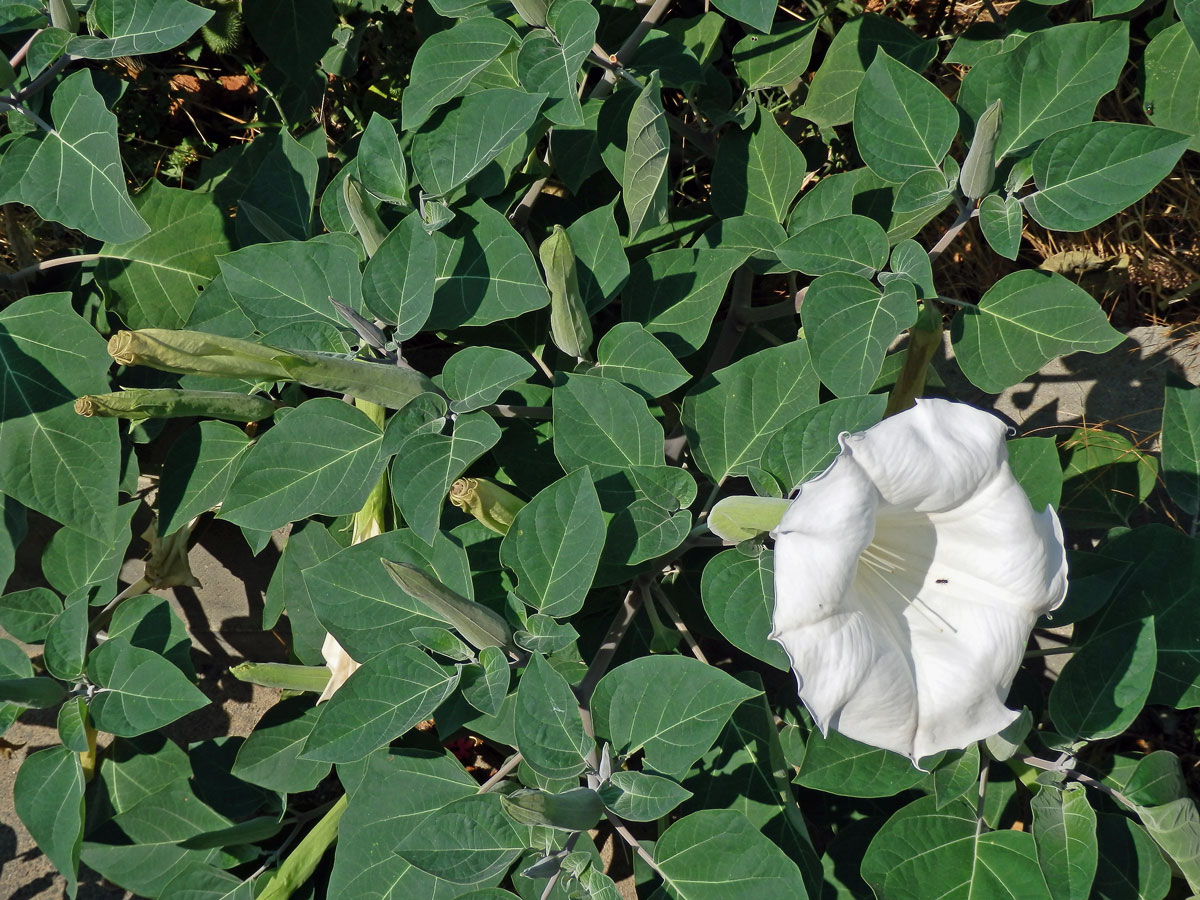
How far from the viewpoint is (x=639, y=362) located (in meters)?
1.52

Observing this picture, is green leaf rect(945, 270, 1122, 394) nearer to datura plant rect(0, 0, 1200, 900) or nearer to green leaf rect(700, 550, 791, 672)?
datura plant rect(0, 0, 1200, 900)

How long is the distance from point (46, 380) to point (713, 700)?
123 centimetres

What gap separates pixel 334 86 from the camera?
2445 millimetres

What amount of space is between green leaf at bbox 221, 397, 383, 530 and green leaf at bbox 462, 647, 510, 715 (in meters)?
0.29

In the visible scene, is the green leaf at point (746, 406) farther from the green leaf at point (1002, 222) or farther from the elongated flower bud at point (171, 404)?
the elongated flower bud at point (171, 404)

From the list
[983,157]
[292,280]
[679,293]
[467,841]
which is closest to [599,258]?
[679,293]

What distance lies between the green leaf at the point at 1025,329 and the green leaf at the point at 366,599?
877 millimetres

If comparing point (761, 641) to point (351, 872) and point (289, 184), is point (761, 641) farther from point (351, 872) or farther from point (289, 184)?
point (289, 184)

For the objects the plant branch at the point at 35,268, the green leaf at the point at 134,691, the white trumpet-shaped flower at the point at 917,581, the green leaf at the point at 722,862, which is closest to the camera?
the white trumpet-shaped flower at the point at 917,581

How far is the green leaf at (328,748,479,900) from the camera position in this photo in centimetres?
143

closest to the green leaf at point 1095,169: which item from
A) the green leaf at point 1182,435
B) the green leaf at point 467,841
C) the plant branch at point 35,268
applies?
the green leaf at point 1182,435

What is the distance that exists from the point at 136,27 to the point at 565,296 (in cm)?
79

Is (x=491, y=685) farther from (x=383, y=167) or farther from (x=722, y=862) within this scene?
(x=383, y=167)

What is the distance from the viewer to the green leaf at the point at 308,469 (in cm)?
142
